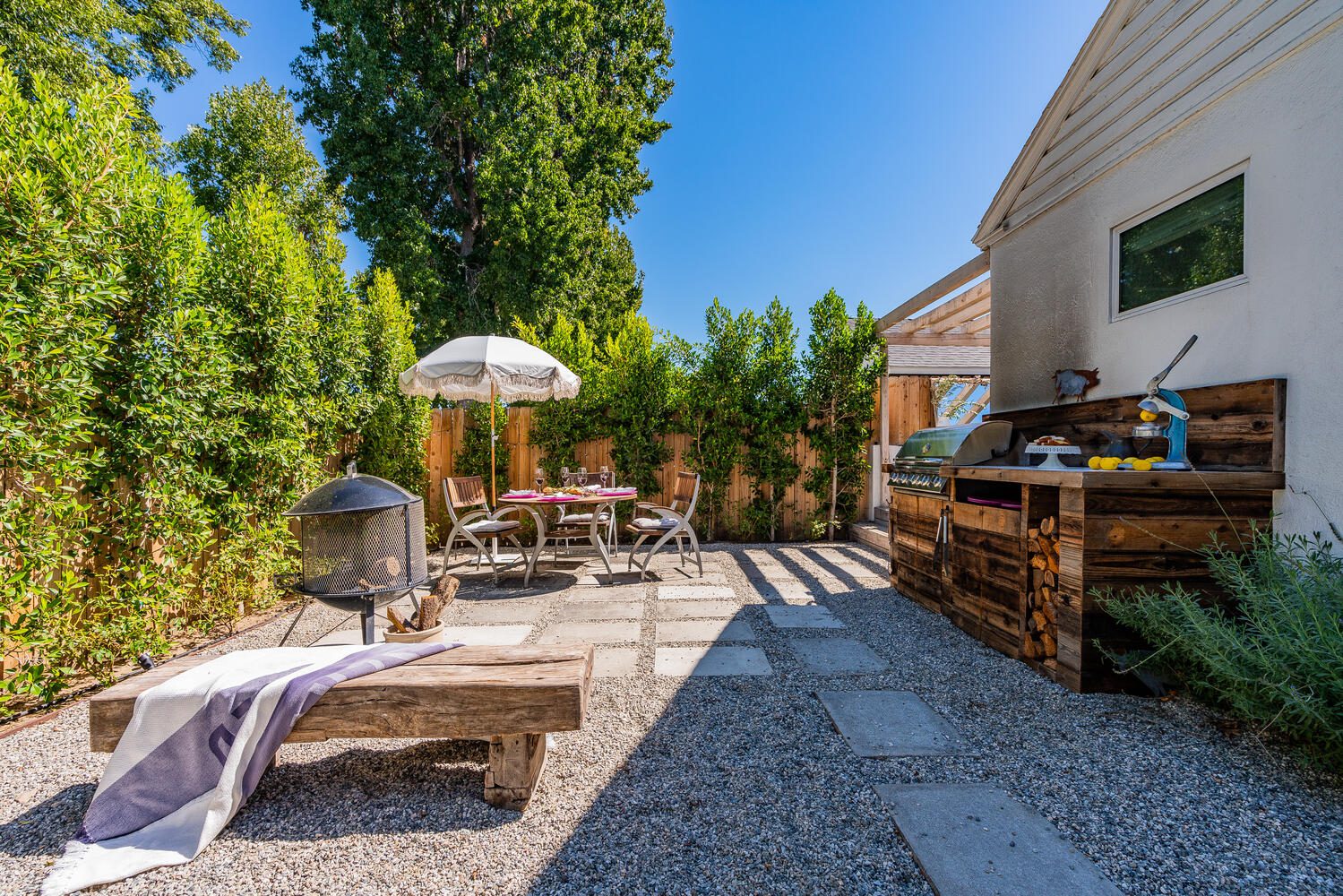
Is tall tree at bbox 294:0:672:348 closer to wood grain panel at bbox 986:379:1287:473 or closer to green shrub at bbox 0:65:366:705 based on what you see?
green shrub at bbox 0:65:366:705

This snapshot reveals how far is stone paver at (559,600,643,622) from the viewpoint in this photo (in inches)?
158

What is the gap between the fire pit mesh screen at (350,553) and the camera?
8.66 feet

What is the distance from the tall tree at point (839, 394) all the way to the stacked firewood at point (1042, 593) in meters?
4.01

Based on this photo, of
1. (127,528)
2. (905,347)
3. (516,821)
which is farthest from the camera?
(905,347)

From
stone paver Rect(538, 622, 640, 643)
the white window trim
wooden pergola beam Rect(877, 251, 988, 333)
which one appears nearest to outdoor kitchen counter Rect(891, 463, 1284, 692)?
the white window trim

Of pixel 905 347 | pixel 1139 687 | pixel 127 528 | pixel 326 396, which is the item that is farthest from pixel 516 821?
pixel 905 347

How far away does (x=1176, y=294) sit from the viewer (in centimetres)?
322

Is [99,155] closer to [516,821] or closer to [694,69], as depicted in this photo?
[516,821]

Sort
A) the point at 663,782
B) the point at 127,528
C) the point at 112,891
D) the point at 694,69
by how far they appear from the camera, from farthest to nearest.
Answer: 1. the point at 694,69
2. the point at 127,528
3. the point at 663,782
4. the point at 112,891

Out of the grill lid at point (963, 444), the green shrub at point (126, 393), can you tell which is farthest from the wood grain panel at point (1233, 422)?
the green shrub at point (126, 393)

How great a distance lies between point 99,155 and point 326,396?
220 centimetres

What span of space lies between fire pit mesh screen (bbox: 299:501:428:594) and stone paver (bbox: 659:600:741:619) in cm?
198

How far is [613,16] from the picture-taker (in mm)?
13062

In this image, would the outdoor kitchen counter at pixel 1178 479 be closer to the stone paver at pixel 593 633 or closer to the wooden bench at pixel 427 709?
the wooden bench at pixel 427 709
